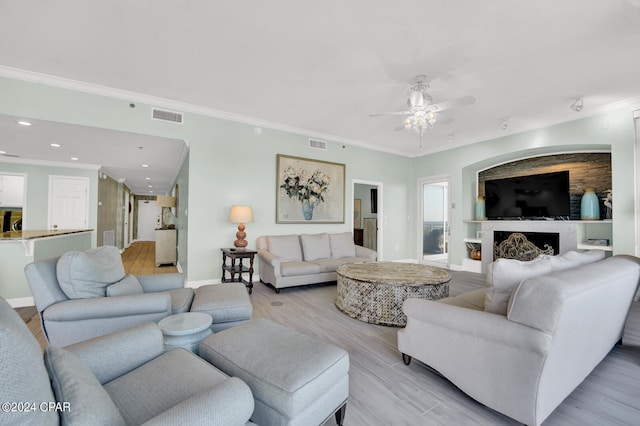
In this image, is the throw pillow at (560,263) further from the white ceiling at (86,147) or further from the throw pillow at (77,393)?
the white ceiling at (86,147)

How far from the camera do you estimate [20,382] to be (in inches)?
26.1

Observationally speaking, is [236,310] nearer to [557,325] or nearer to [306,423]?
[306,423]

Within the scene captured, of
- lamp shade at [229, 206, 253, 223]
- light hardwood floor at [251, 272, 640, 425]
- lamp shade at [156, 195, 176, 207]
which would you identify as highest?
lamp shade at [156, 195, 176, 207]

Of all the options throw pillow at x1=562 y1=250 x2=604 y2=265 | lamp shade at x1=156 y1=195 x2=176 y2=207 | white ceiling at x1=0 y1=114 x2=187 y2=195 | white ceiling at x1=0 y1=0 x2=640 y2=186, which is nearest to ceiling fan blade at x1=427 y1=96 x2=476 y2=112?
white ceiling at x1=0 y1=0 x2=640 y2=186

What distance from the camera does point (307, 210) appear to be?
5688 mm

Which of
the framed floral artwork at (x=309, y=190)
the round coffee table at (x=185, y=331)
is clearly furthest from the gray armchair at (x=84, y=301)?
the framed floral artwork at (x=309, y=190)

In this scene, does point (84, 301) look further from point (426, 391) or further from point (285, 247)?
point (285, 247)

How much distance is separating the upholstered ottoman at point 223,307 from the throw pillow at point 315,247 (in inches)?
100.0

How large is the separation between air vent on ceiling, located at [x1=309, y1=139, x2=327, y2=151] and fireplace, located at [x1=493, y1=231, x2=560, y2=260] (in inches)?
156

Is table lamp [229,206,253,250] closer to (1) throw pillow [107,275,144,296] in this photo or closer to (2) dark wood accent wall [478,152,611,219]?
(1) throw pillow [107,275,144,296]

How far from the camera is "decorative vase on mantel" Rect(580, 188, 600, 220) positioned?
4.59m

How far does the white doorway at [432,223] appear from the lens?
23.4 ft

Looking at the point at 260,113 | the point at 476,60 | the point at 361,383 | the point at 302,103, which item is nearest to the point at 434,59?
the point at 476,60

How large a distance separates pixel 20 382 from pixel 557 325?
6.72 feet
